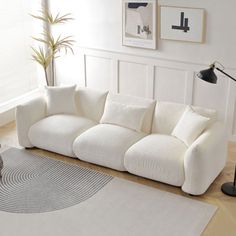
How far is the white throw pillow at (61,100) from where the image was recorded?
562 centimetres

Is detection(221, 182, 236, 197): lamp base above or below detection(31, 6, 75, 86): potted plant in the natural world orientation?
below

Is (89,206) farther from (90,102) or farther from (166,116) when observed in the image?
(90,102)

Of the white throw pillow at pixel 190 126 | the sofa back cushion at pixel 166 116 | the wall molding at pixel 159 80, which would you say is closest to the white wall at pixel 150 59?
the wall molding at pixel 159 80

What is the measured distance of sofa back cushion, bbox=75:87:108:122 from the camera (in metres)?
5.55

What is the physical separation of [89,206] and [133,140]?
955 mm

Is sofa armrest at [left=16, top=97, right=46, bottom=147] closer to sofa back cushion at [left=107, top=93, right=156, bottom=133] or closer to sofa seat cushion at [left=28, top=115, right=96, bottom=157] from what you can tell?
sofa seat cushion at [left=28, top=115, right=96, bottom=157]

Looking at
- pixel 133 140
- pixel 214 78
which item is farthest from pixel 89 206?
pixel 214 78

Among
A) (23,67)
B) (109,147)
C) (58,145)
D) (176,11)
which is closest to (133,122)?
(109,147)

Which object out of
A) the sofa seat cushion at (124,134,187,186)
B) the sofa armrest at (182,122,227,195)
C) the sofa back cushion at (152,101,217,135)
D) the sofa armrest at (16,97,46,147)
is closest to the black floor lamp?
the sofa armrest at (182,122,227,195)

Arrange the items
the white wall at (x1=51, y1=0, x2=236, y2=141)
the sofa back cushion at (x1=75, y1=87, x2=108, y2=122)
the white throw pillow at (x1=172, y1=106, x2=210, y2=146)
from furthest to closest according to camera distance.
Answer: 1. the sofa back cushion at (x1=75, y1=87, x2=108, y2=122)
2. the white wall at (x1=51, y1=0, x2=236, y2=141)
3. the white throw pillow at (x1=172, y1=106, x2=210, y2=146)

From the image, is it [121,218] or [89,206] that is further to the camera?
[89,206]

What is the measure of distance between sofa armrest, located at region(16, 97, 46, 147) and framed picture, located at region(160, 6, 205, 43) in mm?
1804

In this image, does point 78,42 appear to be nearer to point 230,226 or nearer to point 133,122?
point 133,122

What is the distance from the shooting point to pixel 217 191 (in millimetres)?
4684
